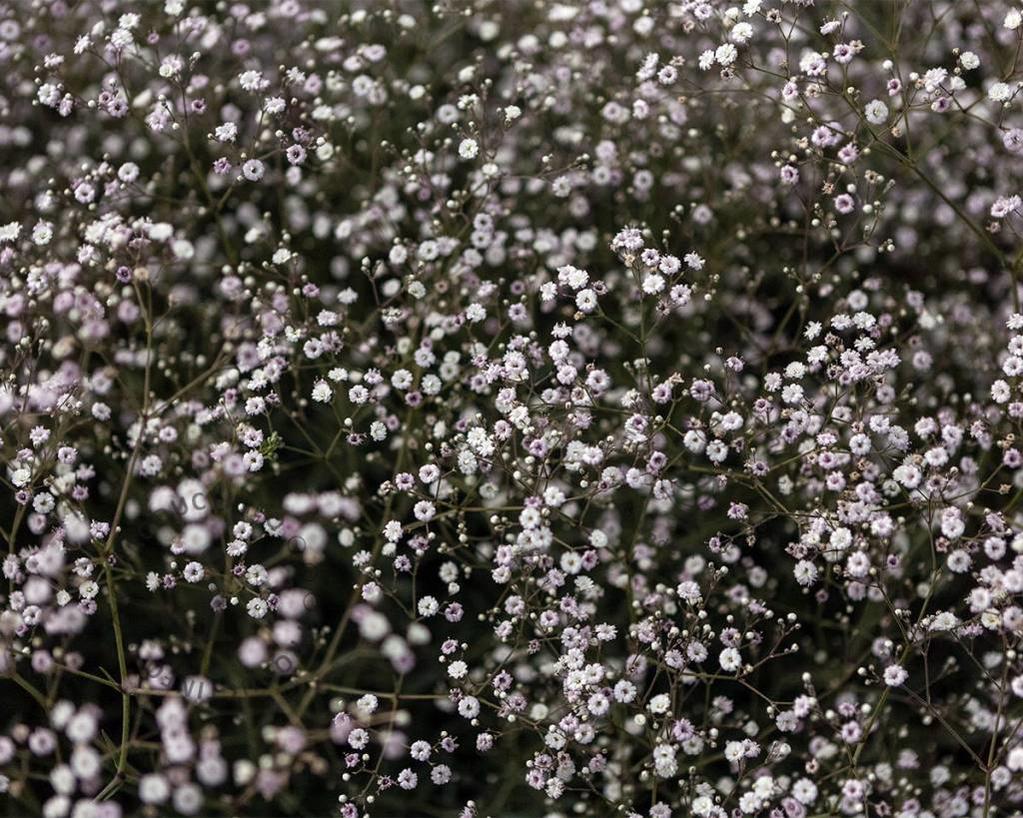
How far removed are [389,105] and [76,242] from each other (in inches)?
53.4

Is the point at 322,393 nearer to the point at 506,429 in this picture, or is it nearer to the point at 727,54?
the point at 506,429

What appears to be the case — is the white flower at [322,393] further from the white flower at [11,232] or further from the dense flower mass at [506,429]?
the white flower at [11,232]

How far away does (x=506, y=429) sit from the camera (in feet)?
10.5

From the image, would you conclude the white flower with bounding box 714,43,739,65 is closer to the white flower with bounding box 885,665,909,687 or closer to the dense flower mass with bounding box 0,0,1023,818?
the dense flower mass with bounding box 0,0,1023,818

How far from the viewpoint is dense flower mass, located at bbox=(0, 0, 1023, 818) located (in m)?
3.10

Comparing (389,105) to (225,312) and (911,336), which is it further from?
(911,336)

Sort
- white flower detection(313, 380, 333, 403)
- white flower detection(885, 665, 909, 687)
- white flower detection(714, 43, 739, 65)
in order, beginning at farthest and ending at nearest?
white flower detection(714, 43, 739, 65)
white flower detection(313, 380, 333, 403)
white flower detection(885, 665, 909, 687)

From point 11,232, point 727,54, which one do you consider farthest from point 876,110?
point 11,232

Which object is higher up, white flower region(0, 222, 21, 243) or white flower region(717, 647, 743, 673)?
white flower region(0, 222, 21, 243)

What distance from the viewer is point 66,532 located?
10.4ft

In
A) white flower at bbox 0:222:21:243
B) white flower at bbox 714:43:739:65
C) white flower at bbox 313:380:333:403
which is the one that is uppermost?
white flower at bbox 0:222:21:243

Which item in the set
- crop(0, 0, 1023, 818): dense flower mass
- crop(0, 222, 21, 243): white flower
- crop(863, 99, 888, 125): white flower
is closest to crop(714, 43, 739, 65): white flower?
crop(0, 0, 1023, 818): dense flower mass

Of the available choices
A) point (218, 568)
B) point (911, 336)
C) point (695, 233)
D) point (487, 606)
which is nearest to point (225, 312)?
point (218, 568)

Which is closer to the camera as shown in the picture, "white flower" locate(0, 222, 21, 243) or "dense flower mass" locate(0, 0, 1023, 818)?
"dense flower mass" locate(0, 0, 1023, 818)
